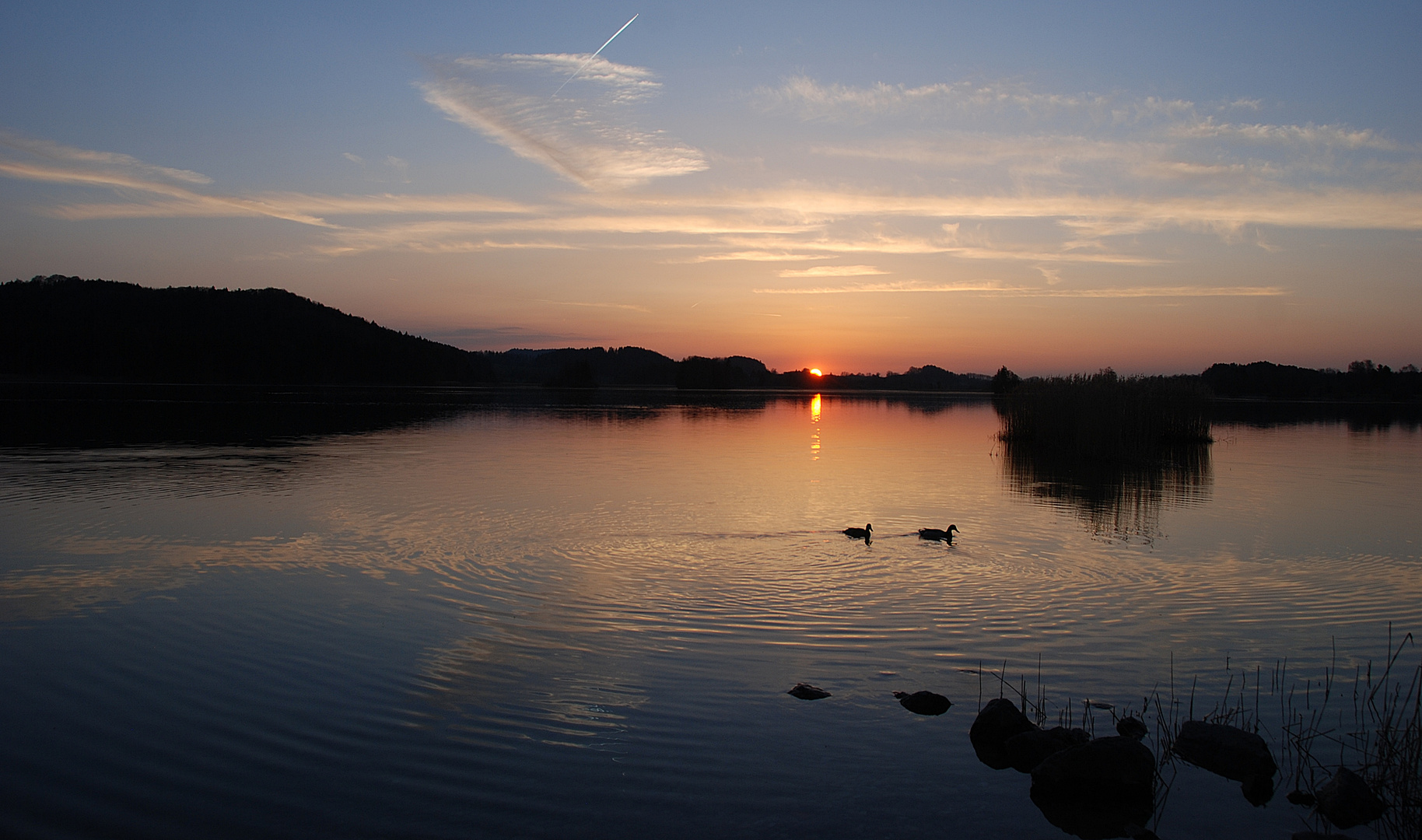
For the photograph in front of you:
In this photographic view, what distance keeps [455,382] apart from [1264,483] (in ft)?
430

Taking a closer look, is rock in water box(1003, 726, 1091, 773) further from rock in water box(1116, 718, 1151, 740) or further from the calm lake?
rock in water box(1116, 718, 1151, 740)

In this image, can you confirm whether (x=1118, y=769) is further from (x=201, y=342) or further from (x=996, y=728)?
(x=201, y=342)

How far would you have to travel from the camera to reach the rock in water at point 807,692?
5.73m

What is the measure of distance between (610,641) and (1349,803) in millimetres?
4776

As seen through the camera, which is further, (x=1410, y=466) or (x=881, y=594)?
(x=1410, y=466)

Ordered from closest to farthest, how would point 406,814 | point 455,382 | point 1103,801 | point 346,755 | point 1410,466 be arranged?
1. point 406,814
2. point 1103,801
3. point 346,755
4. point 1410,466
5. point 455,382

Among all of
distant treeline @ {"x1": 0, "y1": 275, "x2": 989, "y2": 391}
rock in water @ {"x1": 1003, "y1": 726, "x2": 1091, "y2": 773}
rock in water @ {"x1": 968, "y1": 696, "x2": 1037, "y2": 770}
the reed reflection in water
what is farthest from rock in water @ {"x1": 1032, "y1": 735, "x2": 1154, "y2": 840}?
distant treeline @ {"x1": 0, "y1": 275, "x2": 989, "y2": 391}

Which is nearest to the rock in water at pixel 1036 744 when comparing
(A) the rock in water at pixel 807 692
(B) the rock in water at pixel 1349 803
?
(B) the rock in water at pixel 1349 803

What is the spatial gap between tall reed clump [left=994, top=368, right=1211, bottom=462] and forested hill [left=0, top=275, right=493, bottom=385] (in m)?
91.2

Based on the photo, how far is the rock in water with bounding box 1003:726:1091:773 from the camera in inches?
191

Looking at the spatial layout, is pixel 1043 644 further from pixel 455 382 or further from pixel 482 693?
pixel 455 382

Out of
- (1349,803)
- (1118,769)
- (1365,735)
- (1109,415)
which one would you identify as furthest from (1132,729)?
(1109,415)

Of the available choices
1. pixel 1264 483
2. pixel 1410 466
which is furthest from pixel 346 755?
pixel 1410 466

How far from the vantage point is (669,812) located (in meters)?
4.23
